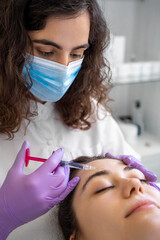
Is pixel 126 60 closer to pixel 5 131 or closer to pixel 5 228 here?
pixel 5 131

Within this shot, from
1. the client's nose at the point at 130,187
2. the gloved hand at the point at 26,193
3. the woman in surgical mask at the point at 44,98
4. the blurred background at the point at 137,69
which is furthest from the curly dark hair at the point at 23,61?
the blurred background at the point at 137,69

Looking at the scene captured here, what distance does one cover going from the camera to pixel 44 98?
122 cm

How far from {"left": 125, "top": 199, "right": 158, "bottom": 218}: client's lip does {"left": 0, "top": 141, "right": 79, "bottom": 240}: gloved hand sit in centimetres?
24

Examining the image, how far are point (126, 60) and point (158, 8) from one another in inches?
18.9

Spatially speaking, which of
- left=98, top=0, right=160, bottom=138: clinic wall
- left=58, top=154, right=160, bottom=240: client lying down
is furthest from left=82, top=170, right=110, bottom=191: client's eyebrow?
left=98, top=0, right=160, bottom=138: clinic wall

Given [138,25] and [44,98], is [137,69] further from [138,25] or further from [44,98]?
[44,98]

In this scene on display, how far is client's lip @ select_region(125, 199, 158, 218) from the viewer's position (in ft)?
3.11

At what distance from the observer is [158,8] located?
2.39 meters

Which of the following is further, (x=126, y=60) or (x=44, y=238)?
(x=126, y=60)

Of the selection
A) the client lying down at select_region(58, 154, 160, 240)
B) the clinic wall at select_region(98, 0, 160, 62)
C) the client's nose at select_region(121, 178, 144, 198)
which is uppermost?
the clinic wall at select_region(98, 0, 160, 62)

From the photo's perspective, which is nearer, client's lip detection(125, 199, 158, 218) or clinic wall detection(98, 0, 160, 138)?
client's lip detection(125, 199, 158, 218)

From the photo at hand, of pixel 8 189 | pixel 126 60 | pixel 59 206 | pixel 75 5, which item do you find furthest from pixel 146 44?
pixel 8 189

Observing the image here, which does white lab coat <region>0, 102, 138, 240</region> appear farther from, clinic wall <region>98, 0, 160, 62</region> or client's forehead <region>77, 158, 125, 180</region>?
clinic wall <region>98, 0, 160, 62</region>

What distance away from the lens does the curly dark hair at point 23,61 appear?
105cm
